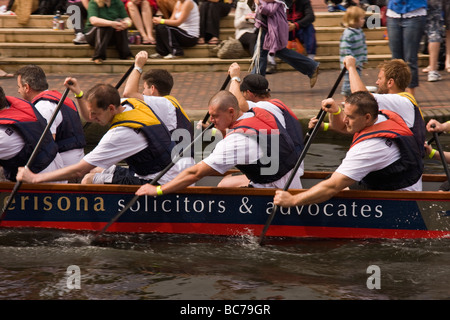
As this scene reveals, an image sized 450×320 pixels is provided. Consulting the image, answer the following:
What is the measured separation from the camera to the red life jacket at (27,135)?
750cm

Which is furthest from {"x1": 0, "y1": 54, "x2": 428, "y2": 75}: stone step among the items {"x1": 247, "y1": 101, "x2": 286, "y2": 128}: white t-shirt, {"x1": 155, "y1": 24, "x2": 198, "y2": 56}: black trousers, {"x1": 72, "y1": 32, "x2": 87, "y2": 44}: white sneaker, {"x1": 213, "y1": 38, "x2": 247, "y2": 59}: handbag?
{"x1": 247, "y1": 101, "x2": 286, "y2": 128}: white t-shirt

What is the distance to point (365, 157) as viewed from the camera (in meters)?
6.91

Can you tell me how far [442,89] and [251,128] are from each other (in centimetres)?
635

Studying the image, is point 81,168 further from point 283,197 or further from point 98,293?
point 283,197

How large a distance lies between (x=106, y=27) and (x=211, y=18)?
1.84 m

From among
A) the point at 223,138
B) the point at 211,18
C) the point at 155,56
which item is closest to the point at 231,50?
the point at 211,18

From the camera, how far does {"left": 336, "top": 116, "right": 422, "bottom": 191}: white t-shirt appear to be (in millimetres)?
6914

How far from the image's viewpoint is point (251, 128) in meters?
7.12

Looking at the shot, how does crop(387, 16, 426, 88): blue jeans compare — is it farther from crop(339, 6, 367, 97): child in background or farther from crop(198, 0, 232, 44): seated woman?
crop(198, 0, 232, 44): seated woman

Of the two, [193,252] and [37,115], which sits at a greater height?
[37,115]

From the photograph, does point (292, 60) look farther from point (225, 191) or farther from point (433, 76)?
point (225, 191)

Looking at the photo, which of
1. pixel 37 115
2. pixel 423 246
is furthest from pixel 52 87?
pixel 423 246

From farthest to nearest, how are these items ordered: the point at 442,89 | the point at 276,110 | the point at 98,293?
the point at 442,89
the point at 276,110
the point at 98,293

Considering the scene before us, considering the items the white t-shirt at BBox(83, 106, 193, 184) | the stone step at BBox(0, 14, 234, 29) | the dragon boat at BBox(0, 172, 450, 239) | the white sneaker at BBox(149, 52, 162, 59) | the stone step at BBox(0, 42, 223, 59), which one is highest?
the stone step at BBox(0, 14, 234, 29)
